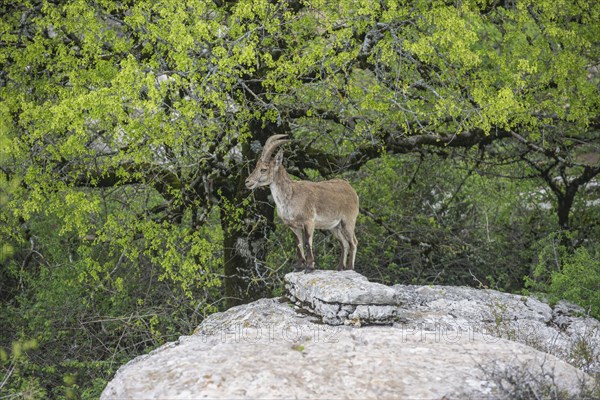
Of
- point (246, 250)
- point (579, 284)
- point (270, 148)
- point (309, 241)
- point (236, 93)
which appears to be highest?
point (236, 93)

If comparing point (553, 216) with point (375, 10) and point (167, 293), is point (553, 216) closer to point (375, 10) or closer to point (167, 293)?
point (375, 10)

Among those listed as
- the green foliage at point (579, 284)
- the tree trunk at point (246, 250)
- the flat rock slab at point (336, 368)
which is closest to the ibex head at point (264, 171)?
the flat rock slab at point (336, 368)

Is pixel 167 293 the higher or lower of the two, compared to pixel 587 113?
lower

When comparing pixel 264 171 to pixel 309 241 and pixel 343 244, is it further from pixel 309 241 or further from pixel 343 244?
pixel 343 244

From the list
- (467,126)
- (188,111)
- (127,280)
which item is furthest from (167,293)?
(467,126)

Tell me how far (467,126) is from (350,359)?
231 inches

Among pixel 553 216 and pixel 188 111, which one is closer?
pixel 188 111

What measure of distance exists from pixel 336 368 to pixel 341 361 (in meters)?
0.18

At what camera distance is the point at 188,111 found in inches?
438

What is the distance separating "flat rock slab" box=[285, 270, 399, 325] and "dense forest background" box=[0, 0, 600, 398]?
2455 mm

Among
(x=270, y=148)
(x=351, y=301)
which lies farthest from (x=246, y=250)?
(x=351, y=301)

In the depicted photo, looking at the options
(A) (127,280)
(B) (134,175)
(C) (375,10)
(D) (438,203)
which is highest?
(C) (375,10)

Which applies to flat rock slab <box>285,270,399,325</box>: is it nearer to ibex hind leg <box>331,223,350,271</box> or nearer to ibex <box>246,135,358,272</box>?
ibex <box>246,135,358,272</box>

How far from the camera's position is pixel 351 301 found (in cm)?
973
